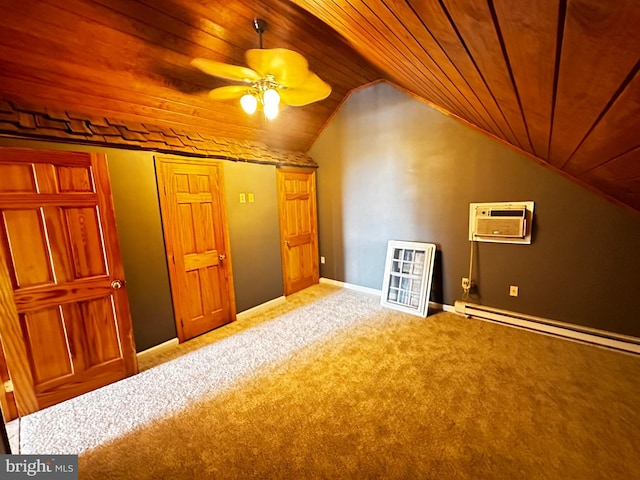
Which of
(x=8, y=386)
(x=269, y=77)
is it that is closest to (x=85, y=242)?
(x=8, y=386)

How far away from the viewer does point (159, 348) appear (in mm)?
2869

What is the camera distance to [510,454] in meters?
1.61

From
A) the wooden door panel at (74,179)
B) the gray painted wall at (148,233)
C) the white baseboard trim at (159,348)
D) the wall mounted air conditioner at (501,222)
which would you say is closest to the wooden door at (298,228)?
the gray painted wall at (148,233)

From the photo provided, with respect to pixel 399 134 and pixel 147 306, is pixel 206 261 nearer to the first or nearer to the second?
pixel 147 306

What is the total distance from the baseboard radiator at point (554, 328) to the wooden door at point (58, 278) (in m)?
3.69

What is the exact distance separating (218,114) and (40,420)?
3.05 metres

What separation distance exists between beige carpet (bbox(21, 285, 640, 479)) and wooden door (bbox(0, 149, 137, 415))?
27 centimetres

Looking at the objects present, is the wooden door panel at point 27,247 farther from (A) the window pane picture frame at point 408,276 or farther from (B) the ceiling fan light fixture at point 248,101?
(A) the window pane picture frame at point 408,276

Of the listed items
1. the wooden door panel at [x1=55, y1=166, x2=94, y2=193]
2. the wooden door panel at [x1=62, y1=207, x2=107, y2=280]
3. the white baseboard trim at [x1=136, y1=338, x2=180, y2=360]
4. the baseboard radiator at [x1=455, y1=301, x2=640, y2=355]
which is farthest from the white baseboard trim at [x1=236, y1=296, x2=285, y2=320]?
the baseboard radiator at [x1=455, y1=301, x2=640, y2=355]

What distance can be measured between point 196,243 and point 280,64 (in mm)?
2112

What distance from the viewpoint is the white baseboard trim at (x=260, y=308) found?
11.9 feet

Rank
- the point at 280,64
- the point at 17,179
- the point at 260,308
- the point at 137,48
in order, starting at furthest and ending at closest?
the point at 260,308, the point at 137,48, the point at 17,179, the point at 280,64

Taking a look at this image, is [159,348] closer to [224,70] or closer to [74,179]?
[74,179]

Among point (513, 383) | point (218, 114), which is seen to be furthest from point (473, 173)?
point (218, 114)
